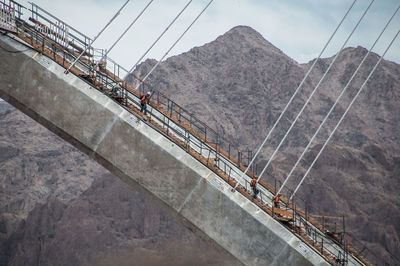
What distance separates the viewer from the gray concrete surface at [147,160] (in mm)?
12750

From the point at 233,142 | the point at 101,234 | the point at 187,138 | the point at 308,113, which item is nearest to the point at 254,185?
the point at 187,138

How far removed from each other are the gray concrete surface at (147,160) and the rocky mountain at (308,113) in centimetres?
2671

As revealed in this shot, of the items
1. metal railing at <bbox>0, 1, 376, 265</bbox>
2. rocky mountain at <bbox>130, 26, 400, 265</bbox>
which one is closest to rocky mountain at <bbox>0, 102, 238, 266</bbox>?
rocky mountain at <bbox>130, 26, 400, 265</bbox>

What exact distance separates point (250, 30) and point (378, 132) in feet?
120

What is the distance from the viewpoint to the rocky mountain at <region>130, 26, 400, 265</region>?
4009cm

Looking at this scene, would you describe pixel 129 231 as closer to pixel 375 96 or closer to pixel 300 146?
pixel 300 146

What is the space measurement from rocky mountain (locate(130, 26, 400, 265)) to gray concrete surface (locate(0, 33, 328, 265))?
87.6ft

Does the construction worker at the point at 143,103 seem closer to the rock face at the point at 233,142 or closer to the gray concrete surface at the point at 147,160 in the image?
the gray concrete surface at the point at 147,160

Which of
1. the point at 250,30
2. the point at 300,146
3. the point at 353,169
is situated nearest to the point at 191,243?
the point at 353,169

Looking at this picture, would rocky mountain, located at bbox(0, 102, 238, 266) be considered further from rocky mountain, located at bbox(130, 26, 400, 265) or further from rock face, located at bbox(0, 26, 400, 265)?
rocky mountain, located at bbox(130, 26, 400, 265)

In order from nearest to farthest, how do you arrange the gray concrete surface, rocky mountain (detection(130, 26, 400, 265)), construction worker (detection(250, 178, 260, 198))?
the gray concrete surface
construction worker (detection(250, 178, 260, 198))
rocky mountain (detection(130, 26, 400, 265))

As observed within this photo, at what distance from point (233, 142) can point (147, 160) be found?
46204 millimetres

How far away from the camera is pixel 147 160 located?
43.7 ft

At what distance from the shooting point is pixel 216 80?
243 ft
